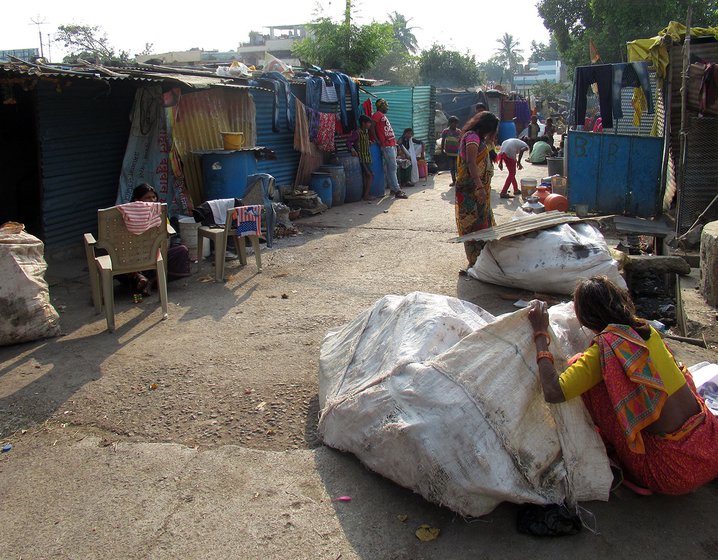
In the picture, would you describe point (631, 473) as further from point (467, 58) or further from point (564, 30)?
point (467, 58)

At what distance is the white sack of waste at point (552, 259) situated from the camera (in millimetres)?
5715

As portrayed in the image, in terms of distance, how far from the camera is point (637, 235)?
8523mm

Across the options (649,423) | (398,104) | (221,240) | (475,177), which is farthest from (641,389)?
(398,104)

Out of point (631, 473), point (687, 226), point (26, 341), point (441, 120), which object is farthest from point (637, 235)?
point (441, 120)

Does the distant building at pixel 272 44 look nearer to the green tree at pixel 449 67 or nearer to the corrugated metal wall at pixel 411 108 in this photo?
the green tree at pixel 449 67

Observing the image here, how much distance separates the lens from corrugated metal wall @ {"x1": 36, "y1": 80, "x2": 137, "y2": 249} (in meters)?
7.59

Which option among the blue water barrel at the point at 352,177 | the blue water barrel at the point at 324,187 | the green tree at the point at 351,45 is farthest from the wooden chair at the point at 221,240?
the green tree at the point at 351,45

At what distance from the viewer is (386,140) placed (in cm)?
1229

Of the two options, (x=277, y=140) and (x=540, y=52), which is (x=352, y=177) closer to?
(x=277, y=140)

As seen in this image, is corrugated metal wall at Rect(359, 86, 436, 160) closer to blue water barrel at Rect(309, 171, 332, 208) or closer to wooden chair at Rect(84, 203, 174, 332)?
blue water barrel at Rect(309, 171, 332, 208)

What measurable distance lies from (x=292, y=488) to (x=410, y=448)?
70 centimetres

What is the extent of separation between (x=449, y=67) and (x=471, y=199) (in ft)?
122

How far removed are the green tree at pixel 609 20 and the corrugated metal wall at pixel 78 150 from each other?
19767mm

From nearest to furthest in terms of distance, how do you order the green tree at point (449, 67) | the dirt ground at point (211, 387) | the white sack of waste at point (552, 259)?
the dirt ground at point (211, 387) < the white sack of waste at point (552, 259) < the green tree at point (449, 67)
